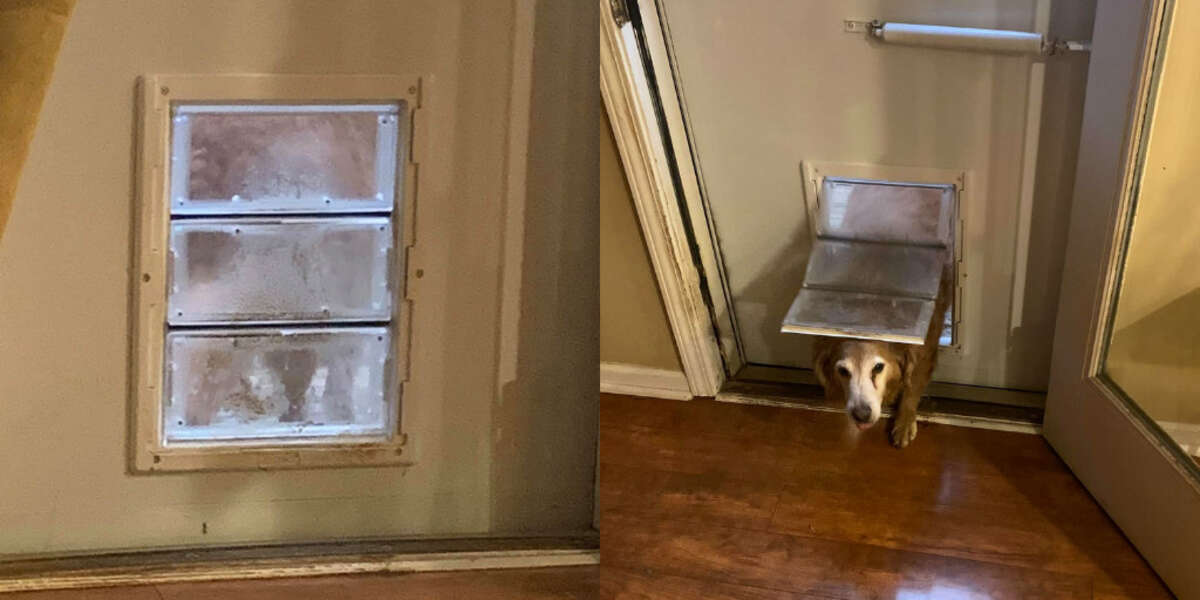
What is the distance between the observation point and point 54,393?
1.29m

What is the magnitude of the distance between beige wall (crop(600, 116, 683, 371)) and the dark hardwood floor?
2.7 inches

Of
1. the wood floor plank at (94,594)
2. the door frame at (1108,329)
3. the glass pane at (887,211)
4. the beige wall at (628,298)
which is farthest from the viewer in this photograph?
the wood floor plank at (94,594)

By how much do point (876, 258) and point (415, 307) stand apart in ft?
2.18

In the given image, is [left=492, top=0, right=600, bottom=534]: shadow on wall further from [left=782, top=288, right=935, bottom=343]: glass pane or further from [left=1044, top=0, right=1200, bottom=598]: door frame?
[left=1044, top=0, right=1200, bottom=598]: door frame

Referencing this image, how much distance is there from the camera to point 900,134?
107 cm

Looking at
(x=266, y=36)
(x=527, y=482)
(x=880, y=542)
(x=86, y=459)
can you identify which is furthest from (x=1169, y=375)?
(x=86, y=459)

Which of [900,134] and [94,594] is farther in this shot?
[94,594]

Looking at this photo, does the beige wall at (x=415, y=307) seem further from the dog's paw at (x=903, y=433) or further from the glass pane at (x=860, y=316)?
the dog's paw at (x=903, y=433)

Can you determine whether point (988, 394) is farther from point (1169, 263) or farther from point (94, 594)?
point (94, 594)

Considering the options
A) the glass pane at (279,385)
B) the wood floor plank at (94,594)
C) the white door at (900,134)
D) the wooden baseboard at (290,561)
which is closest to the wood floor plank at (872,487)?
the white door at (900,134)

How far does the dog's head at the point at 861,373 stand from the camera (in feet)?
3.79

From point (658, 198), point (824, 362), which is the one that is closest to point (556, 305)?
point (658, 198)

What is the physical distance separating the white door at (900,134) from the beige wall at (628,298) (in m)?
0.11

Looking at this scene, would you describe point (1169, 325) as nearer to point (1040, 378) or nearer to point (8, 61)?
point (1040, 378)
